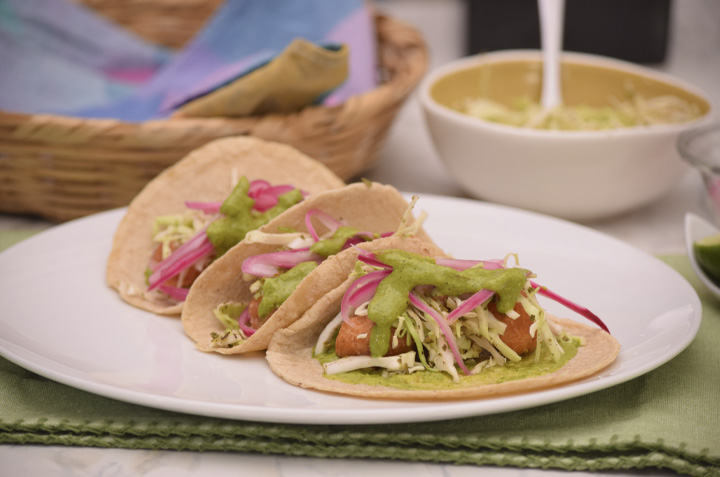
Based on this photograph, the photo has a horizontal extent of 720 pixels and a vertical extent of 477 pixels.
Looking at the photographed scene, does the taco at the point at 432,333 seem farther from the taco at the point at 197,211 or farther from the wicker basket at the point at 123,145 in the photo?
the wicker basket at the point at 123,145

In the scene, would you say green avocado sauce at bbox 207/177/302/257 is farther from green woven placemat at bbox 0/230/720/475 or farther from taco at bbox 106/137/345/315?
green woven placemat at bbox 0/230/720/475

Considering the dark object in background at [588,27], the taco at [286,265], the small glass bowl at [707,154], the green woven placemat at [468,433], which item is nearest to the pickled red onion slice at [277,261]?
the taco at [286,265]

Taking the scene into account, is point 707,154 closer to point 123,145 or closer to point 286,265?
point 286,265

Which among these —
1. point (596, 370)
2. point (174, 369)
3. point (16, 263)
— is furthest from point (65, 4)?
point (596, 370)

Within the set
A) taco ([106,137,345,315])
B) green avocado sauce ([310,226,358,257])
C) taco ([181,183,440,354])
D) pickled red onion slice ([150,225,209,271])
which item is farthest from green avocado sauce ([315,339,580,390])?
pickled red onion slice ([150,225,209,271])

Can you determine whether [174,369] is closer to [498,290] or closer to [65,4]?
[498,290]

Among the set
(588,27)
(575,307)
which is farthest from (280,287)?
(588,27)
